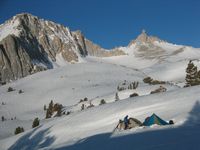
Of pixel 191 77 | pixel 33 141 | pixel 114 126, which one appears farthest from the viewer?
pixel 191 77

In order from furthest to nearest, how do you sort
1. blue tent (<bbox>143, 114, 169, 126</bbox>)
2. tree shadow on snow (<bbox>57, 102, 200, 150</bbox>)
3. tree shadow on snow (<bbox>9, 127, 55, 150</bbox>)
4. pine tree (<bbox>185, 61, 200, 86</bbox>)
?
pine tree (<bbox>185, 61, 200, 86</bbox>) → tree shadow on snow (<bbox>9, 127, 55, 150</bbox>) → blue tent (<bbox>143, 114, 169, 126</bbox>) → tree shadow on snow (<bbox>57, 102, 200, 150</bbox>)

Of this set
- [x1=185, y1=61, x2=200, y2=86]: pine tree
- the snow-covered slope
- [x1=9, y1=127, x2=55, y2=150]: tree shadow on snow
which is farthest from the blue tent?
[x1=185, y1=61, x2=200, y2=86]: pine tree

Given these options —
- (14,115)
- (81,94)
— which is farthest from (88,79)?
(14,115)

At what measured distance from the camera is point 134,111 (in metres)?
41.8

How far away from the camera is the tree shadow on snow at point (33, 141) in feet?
127

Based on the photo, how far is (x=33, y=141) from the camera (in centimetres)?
4200

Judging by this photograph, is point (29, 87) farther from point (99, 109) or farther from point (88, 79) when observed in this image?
point (99, 109)

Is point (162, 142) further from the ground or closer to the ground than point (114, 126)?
further from the ground

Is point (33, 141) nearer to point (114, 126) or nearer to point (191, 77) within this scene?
point (114, 126)

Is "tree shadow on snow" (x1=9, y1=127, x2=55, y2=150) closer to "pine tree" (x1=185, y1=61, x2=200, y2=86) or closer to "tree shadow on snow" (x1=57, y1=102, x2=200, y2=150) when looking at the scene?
"tree shadow on snow" (x1=57, y1=102, x2=200, y2=150)

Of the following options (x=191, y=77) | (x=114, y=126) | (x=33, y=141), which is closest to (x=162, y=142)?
(x=114, y=126)

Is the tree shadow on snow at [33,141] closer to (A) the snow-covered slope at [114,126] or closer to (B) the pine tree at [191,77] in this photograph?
(A) the snow-covered slope at [114,126]

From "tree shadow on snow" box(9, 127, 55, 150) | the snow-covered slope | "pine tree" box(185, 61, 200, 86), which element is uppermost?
"pine tree" box(185, 61, 200, 86)

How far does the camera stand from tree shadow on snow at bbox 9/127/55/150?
3874cm
